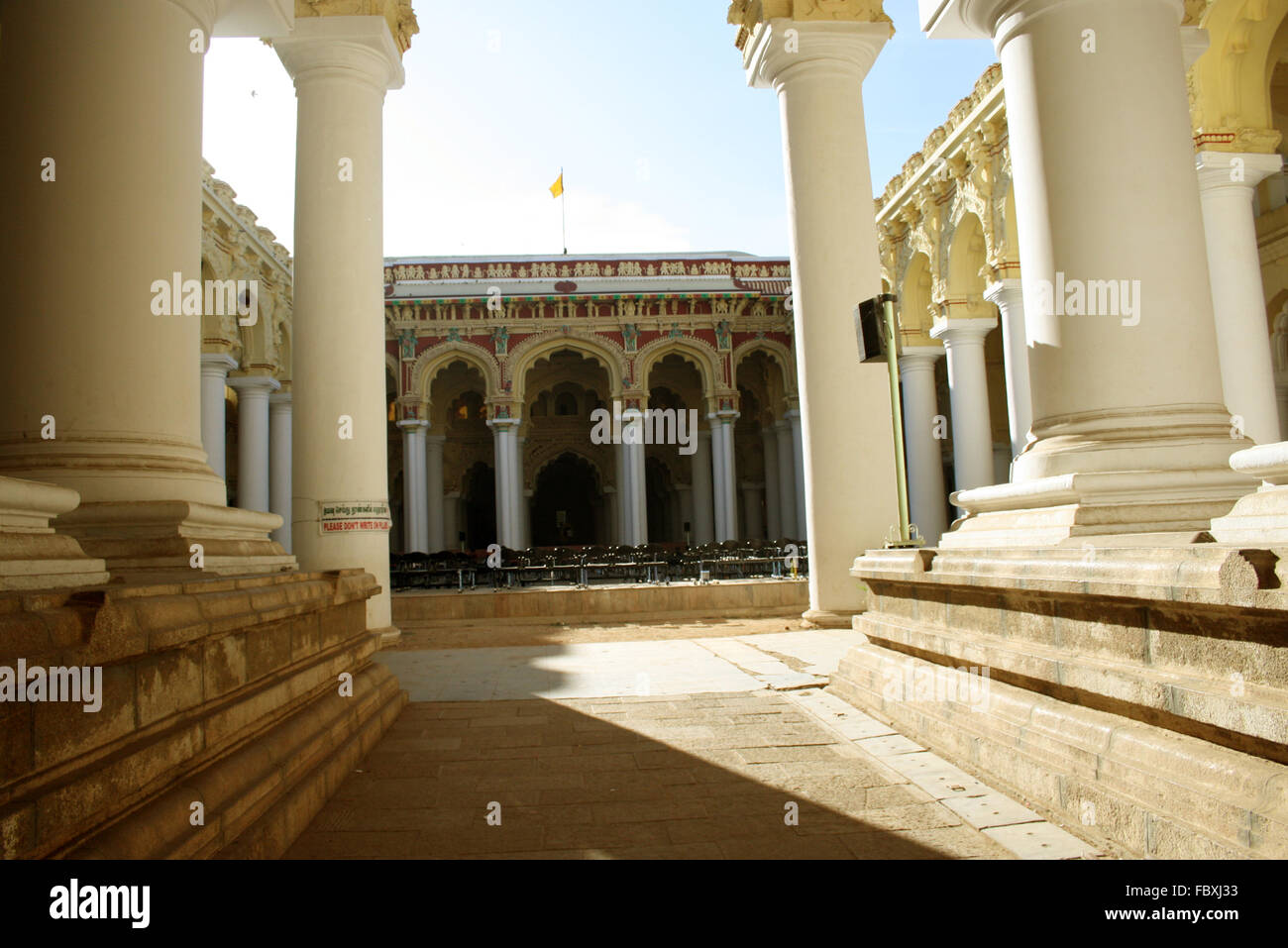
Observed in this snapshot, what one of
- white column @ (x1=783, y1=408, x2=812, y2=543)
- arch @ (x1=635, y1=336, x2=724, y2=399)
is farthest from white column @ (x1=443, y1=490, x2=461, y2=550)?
white column @ (x1=783, y1=408, x2=812, y2=543)

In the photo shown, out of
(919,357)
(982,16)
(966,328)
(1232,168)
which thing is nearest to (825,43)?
(982,16)

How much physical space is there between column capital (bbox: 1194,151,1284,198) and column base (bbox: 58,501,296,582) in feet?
28.6

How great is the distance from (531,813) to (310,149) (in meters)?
5.97

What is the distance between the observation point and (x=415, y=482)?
21.2 meters

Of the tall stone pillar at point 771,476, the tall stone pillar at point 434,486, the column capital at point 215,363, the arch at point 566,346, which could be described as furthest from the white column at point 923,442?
the tall stone pillar at point 434,486

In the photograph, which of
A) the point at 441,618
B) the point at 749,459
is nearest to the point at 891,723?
the point at 441,618

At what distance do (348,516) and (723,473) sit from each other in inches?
618

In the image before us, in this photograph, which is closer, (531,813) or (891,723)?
(531,813)

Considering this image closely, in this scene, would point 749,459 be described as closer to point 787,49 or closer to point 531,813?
point 787,49

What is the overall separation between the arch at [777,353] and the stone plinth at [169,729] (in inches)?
780

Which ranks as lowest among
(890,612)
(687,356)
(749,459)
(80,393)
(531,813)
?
(531,813)

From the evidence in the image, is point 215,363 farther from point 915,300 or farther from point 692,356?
point 915,300

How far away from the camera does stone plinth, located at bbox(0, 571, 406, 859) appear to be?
1.60 m

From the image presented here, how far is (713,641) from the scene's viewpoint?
7266 millimetres
